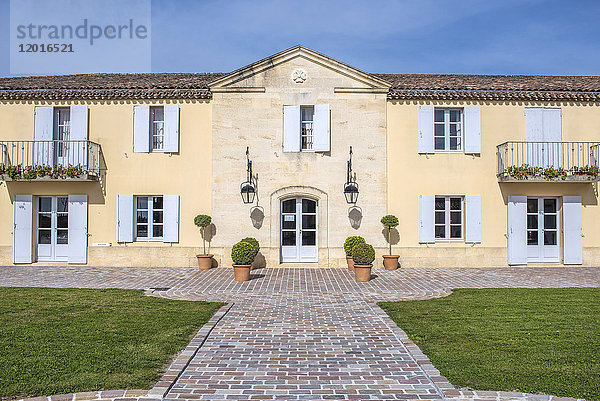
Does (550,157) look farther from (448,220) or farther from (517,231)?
(448,220)

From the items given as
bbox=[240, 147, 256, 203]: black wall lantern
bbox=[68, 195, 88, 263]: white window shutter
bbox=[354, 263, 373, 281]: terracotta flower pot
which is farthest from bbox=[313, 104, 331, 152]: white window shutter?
bbox=[68, 195, 88, 263]: white window shutter

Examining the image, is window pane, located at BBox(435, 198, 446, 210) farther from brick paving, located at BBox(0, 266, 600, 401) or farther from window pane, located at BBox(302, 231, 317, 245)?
window pane, located at BBox(302, 231, 317, 245)

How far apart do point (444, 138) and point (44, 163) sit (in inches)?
514

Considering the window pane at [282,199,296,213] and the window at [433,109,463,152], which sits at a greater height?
the window at [433,109,463,152]

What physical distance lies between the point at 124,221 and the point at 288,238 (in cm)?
533

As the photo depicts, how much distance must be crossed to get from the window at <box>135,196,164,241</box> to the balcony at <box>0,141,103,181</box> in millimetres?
1660

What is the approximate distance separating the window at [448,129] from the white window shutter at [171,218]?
8756mm

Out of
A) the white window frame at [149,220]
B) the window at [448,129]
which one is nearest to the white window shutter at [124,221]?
the white window frame at [149,220]

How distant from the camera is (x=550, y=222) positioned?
16453mm

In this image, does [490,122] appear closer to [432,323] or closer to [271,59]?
[271,59]

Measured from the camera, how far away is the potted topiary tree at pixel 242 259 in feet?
42.3

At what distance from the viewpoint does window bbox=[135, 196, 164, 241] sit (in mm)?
16219

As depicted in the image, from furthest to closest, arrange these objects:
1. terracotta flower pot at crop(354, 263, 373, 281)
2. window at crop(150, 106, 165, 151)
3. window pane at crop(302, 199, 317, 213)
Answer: window at crop(150, 106, 165, 151) → window pane at crop(302, 199, 317, 213) → terracotta flower pot at crop(354, 263, 373, 281)

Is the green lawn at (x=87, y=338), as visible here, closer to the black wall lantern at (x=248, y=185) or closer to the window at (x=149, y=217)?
the window at (x=149, y=217)
